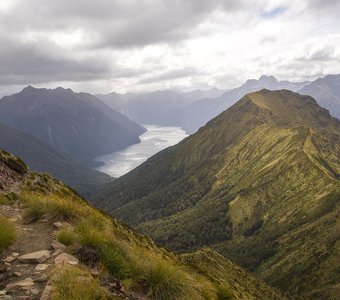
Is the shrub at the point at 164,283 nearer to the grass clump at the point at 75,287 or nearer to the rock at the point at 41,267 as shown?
the grass clump at the point at 75,287

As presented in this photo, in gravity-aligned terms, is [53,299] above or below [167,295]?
above

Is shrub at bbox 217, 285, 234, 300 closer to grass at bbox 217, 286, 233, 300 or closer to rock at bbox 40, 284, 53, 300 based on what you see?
grass at bbox 217, 286, 233, 300

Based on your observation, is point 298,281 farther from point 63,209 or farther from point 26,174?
point 63,209

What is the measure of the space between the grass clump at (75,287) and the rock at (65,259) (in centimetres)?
196

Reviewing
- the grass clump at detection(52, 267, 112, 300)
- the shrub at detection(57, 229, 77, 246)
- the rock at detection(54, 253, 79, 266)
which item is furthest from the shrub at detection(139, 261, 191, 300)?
the shrub at detection(57, 229, 77, 246)

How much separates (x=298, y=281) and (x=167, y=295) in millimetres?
205830

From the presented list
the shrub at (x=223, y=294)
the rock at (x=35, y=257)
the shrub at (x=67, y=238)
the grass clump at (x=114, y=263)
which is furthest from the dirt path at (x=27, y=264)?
the shrub at (x=223, y=294)

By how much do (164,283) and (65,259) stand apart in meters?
3.59

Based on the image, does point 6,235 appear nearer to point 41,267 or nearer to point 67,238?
point 67,238

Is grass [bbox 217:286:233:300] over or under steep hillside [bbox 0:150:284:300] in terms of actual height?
under

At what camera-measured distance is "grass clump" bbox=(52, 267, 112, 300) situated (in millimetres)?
9845

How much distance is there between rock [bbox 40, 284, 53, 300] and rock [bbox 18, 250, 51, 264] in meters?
3.48

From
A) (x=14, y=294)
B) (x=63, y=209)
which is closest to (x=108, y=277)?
(x=14, y=294)

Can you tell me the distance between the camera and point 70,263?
44.1 feet
